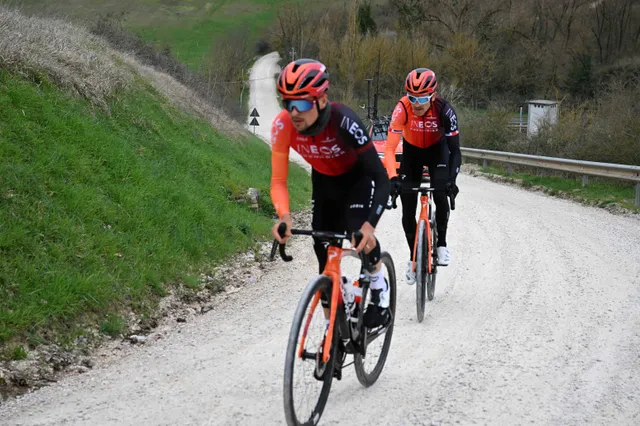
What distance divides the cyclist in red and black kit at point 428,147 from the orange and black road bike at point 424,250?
0.10 m

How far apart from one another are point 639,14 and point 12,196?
221 feet

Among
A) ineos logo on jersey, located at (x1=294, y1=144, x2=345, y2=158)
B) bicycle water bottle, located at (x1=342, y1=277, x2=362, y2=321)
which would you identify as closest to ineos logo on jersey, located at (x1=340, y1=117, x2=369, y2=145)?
ineos logo on jersey, located at (x1=294, y1=144, x2=345, y2=158)

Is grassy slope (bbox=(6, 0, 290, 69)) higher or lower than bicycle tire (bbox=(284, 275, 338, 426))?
higher

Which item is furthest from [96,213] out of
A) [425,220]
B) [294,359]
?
[294,359]

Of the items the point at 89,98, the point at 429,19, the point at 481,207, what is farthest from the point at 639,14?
the point at 89,98

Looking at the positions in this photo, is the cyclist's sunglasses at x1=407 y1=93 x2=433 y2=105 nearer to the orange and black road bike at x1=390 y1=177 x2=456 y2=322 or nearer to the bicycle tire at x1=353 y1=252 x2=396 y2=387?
the orange and black road bike at x1=390 y1=177 x2=456 y2=322

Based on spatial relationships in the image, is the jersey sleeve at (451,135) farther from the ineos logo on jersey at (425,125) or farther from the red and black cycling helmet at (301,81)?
the red and black cycling helmet at (301,81)

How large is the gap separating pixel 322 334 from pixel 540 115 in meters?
26.3

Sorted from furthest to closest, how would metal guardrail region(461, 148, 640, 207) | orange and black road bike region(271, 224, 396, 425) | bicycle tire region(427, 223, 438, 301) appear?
metal guardrail region(461, 148, 640, 207) < bicycle tire region(427, 223, 438, 301) < orange and black road bike region(271, 224, 396, 425)

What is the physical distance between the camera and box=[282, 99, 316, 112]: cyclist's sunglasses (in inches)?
176

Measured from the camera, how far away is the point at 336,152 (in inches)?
190

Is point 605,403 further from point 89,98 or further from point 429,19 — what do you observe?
point 429,19

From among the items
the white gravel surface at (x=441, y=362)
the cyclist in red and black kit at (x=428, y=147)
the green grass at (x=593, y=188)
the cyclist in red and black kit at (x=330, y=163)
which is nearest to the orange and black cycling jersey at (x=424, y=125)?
the cyclist in red and black kit at (x=428, y=147)

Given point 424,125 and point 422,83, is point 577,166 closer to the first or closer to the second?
point 424,125
